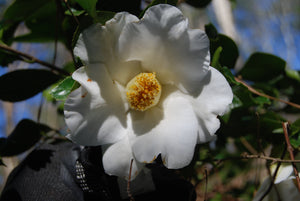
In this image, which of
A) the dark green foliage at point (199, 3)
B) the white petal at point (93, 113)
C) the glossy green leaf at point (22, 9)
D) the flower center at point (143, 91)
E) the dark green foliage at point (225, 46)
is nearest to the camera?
the white petal at point (93, 113)

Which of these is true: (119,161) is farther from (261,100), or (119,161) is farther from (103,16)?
(261,100)

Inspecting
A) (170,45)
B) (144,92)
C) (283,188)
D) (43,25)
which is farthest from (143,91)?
(43,25)

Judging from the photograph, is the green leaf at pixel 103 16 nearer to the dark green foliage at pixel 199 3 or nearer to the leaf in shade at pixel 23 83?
the leaf in shade at pixel 23 83

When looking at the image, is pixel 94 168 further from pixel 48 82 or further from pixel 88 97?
pixel 48 82

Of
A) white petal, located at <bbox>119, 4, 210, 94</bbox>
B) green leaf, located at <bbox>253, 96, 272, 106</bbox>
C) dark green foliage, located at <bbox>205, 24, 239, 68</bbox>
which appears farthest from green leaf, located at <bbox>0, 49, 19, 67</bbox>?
green leaf, located at <bbox>253, 96, 272, 106</bbox>

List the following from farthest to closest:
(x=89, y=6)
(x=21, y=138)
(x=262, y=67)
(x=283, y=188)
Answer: (x=262, y=67) → (x=21, y=138) → (x=283, y=188) → (x=89, y=6)

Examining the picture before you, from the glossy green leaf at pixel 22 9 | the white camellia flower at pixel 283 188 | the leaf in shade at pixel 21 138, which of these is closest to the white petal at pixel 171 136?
the white camellia flower at pixel 283 188
